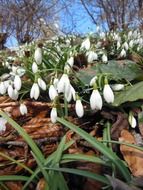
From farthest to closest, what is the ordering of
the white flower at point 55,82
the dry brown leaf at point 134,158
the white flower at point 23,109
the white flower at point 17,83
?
1. the white flower at point 17,83
2. the white flower at point 23,109
3. the white flower at point 55,82
4. the dry brown leaf at point 134,158

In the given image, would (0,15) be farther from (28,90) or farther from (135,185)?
(135,185)

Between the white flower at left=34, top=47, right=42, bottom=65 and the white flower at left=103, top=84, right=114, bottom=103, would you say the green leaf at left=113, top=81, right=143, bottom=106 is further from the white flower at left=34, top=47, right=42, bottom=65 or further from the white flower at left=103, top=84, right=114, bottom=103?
the white flower at left=34, top=47, right=42, bottom=65

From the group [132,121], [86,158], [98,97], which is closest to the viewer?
[86,158]

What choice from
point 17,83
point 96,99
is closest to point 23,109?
point 17,83

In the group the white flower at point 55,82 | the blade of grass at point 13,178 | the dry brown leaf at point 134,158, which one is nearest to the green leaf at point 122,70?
the white flower at point 55,82

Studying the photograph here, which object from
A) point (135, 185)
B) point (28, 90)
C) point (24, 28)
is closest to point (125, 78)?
point (28, 90)

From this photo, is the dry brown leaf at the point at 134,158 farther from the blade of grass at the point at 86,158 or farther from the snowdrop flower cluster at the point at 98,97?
the snowdrop flower cluster at the point at 98,97

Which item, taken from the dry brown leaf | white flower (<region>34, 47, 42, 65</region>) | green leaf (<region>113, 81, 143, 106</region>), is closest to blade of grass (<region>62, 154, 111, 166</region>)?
the dry brown leaf

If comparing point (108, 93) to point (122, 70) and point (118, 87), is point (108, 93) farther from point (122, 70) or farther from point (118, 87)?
point (122, 70)

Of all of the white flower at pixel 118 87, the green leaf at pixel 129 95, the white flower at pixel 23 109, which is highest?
the white flower at pixel 118 87
